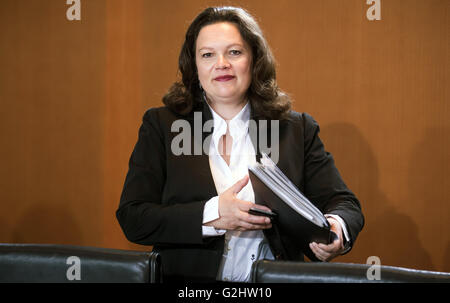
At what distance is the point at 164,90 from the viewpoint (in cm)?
278

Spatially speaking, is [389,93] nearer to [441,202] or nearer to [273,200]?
[441,202]

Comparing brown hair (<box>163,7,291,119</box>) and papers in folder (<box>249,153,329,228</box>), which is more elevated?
brown hair (<box>163,7,291,119</box>)

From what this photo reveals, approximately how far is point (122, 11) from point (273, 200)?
2.09 metres

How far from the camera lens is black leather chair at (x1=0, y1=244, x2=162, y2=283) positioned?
876mm

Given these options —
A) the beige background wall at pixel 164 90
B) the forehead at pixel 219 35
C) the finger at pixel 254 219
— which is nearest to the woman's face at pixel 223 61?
the forehead at pixel 219 35

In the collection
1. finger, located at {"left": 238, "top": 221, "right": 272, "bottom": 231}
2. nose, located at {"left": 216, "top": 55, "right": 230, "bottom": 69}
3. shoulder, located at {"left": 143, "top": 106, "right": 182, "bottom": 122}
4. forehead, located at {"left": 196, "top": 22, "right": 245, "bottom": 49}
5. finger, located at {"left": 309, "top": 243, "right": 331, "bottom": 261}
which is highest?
forehead, located at {"left": 196, "top": 22, "right": 245, "bottom": 49}

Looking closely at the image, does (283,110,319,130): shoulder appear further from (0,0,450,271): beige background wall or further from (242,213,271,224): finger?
(0,0,450,271): beige background wall

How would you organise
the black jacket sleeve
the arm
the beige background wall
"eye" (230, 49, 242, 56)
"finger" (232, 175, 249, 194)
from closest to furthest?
"finger" (232, 175, 249, 194), the black jacket sleeve, the arm, "eye" (230, 49, 242, 56), the beige background wall

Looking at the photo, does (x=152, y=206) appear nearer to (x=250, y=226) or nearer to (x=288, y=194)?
(x=250, y=226)

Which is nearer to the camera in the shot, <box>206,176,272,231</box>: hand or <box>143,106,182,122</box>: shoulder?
<box>206,176,272,231</box>: hand

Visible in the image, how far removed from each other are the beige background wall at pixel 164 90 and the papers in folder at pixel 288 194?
5.14ft

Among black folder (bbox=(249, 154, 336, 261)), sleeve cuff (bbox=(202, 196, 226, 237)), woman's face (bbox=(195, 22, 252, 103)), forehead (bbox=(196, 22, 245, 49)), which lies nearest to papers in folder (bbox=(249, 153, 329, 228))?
black folder (bbox=(249, 154, 336, 261))

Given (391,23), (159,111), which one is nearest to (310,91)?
(391,23)

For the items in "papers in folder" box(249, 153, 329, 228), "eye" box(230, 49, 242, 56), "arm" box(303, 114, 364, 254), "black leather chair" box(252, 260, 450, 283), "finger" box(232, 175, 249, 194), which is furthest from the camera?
"eye" box(230, 49, 242, 56)
